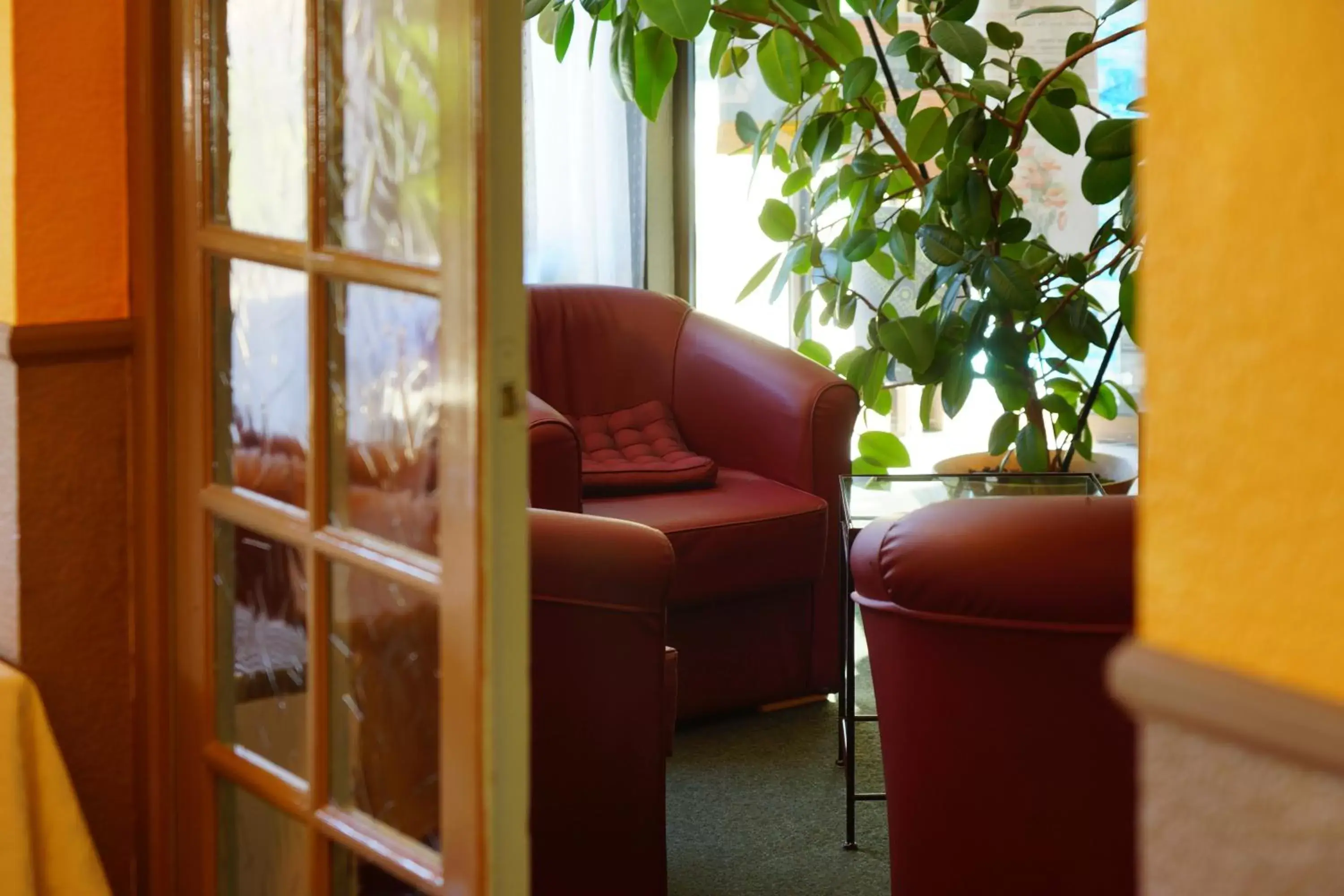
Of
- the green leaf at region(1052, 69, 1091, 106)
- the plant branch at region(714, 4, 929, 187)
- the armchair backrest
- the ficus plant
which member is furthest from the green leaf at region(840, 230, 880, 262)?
the armchair backrest

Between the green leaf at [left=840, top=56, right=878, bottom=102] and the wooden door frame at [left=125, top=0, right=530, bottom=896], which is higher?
the green leaf at [left=840, top=56, right=878, bottom=102]

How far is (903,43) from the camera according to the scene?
134 inches

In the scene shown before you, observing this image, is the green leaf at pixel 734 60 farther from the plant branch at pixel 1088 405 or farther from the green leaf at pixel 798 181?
the plant branch at pixel 1088 405

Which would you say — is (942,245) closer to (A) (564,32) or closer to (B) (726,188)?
(A) (564,32)

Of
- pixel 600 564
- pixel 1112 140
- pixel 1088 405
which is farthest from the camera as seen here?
pixel 1088 405

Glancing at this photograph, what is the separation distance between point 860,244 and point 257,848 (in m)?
1.99

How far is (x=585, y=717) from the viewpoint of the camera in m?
2.42

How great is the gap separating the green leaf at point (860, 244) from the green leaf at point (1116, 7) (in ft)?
2.16

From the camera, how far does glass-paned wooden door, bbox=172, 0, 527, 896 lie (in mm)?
1589

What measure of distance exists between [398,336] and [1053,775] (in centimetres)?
110

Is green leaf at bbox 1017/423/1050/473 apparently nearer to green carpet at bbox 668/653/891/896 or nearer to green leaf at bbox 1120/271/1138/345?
green leaf at bbox 1120/271/1138/345

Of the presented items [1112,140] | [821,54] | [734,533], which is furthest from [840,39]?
[734,533]

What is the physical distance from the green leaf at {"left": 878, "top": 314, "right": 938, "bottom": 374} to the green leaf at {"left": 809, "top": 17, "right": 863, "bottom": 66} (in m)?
0.59

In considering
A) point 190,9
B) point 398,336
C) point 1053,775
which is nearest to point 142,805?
point 398,336
